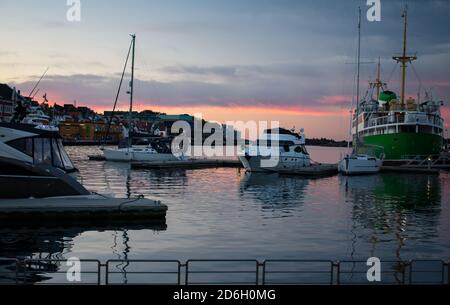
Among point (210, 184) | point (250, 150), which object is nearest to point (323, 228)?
point (210, 184)

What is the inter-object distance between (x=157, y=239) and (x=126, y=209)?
4.50 m

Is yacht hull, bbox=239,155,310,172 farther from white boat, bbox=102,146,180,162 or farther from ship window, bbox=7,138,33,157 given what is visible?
ship window, bbox=7,138,33,157

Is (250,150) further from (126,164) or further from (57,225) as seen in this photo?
(57,225)

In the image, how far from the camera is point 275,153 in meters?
68.6

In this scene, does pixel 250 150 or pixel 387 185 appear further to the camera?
pixel 250 150

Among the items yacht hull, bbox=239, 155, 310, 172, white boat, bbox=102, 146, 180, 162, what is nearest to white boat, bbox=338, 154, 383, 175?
yacht hull, bbox=239, 155, 310, 172

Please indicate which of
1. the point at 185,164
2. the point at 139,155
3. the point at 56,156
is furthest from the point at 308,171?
the point at 56,156

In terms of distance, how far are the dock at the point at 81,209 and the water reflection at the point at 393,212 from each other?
418 inches

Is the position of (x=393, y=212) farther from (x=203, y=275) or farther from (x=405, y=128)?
(x=405, y=128)

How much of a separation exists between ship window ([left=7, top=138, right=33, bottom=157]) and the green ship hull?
68290 millimetres

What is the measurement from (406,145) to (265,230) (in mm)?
63525

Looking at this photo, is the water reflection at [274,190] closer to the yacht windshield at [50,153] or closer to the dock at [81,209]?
the dock at [81,209]

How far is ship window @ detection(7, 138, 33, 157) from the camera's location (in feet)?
84.8

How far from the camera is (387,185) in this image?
5553 centimetres
